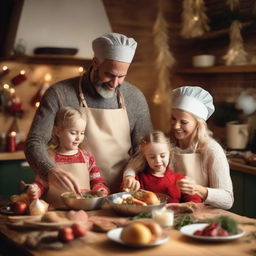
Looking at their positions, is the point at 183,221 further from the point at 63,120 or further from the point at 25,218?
the point at 63,120

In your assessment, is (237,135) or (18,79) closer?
(237,135)

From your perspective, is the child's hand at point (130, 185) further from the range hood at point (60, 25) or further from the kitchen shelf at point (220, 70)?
the range hood at point (60, 25)

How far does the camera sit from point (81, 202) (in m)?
2.11

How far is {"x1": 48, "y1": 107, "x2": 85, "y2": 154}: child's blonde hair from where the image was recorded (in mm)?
2480

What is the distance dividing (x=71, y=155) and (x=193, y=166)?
0.64m

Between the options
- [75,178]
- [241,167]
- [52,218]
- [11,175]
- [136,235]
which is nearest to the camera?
[136,235]

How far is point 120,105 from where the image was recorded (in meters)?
2.73

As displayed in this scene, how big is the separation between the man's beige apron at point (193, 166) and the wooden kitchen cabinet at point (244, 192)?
49.9 inches

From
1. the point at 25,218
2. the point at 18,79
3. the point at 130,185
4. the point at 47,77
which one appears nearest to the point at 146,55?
the point at 47,77

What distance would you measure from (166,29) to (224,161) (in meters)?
2.83

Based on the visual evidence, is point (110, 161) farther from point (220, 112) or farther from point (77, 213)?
point (220, 112)

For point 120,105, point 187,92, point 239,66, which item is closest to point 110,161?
point 120,105

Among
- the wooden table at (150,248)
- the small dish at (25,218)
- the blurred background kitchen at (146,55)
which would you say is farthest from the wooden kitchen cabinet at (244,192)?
the small dish at (25,218)

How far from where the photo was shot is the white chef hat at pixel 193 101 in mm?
2553
